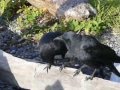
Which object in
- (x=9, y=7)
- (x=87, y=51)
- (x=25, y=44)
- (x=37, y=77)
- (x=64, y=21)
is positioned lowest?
(x=37, y=77)

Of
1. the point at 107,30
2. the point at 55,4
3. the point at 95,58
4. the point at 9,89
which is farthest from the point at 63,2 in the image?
the point at 95,58

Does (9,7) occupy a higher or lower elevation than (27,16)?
higher

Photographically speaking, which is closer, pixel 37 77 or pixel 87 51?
pixel 87 51

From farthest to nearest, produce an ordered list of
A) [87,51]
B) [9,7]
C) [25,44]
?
[9,7], [25,44], [87,51]

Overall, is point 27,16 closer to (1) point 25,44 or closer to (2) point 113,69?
(1) point 25,44

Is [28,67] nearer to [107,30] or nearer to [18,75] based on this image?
[18,75]

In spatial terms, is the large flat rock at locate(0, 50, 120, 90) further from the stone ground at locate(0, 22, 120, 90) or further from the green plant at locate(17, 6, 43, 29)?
the green plant at locate(17, 6, 43, 29)

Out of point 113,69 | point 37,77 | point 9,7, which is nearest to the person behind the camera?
point 113,69

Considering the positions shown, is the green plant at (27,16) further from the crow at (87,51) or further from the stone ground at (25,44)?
the crow at (87,51)

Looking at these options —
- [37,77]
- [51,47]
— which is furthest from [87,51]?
[37,77]
